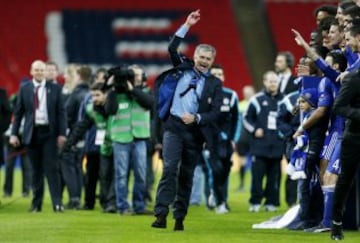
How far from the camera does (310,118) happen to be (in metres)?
14.3

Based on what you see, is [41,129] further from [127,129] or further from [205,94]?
[205,94]

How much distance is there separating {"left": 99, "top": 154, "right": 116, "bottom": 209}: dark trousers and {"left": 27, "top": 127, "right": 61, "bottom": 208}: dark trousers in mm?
790

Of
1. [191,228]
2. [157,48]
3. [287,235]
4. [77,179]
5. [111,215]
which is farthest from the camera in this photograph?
[157,48]

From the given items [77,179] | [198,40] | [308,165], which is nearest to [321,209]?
[308,165]

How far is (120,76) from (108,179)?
1892 mm

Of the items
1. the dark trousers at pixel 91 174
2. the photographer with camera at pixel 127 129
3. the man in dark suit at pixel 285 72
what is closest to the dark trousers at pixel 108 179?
the dark trousers at pixel 91 174

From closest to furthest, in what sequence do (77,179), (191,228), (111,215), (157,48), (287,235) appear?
1. (287,235)
2. (191,228)
3. (111,215)
4. (77,179)
5. (157,48)

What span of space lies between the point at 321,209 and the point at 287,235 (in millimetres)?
1188

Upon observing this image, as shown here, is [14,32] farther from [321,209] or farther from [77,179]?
[321,209]

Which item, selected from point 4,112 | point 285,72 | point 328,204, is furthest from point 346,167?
point 4,112

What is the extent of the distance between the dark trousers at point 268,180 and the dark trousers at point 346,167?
6344mm

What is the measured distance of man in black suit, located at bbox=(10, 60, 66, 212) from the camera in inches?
700

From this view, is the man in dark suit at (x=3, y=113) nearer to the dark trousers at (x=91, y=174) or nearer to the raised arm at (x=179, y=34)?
the dark trousers at (x=91, y=174)

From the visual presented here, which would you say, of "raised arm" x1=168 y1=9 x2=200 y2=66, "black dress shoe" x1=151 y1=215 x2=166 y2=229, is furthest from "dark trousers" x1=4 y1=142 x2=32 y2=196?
"raised arm" x1=168 y1=9 x2=200 y2=66
